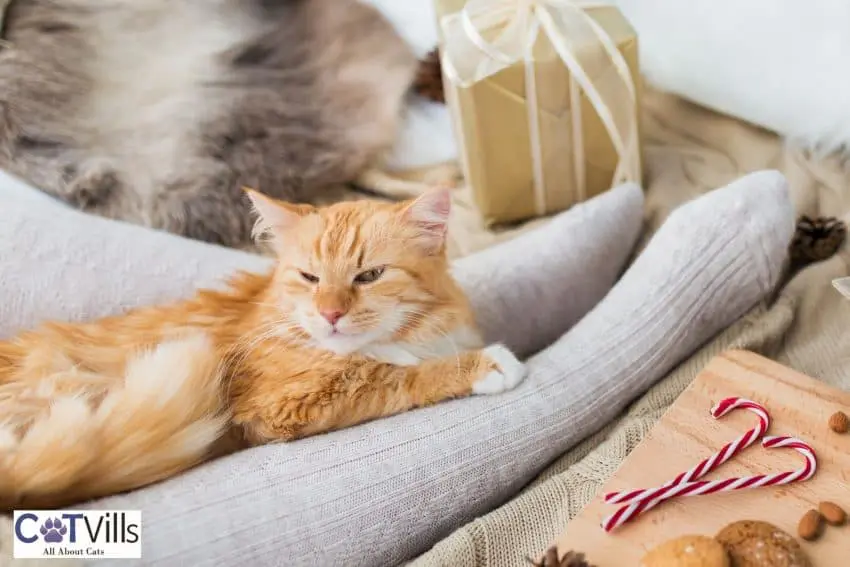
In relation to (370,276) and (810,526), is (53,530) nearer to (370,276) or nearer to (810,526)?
(370,276)

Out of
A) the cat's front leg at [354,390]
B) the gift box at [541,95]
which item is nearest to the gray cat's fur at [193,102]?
the gift box at [541,95]

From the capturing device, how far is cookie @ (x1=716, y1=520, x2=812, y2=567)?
48cm

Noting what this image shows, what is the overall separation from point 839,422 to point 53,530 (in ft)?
1.97

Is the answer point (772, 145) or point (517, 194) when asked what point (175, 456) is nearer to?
point (517, 194)

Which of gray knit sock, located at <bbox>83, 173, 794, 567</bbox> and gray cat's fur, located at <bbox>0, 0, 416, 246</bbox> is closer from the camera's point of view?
gray knit sock, located at <bbox>83, 173, 794, 567</bbox>

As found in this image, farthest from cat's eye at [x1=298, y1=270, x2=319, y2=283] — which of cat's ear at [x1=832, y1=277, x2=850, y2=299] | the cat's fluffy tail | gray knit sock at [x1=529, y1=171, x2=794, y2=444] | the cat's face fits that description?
cat's ear at [x1=832, y1=277, x2=850, y2=299]

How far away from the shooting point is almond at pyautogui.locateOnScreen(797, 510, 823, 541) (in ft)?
1.69

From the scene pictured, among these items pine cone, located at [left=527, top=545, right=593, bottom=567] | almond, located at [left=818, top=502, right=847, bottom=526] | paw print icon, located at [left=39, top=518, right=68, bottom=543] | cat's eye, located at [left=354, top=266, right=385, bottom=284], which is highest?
cat's eye, located at [left=354, top=266, right=385, bottom=284]

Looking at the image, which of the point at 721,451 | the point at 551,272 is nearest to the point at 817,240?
the point at 551,272

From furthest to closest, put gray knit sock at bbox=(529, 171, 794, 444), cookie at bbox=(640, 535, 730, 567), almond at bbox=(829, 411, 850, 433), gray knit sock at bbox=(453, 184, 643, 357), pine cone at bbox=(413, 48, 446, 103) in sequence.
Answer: pine cone at bbox=(413, 48, 446, 103) < gray knit sock at bbox=(453, 184, 643, 357) < gray knit sock at bbox=(529, 171, 794, 444) < almond at bbox=(829, 411, 850, 433) < cookie at bbox=(640, 535, 730, 567)

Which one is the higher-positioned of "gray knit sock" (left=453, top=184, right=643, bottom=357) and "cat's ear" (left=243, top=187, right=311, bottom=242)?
"cat's ear" (left=243, top=187, right=311, bottom=242)

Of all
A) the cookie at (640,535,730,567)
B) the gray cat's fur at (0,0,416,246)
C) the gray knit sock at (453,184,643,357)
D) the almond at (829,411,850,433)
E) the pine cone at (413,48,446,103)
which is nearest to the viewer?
the cookie at (640,535,730,567)

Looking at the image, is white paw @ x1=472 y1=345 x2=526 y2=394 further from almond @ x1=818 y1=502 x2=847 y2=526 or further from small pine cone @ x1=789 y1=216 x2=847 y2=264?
small pine cone @ x1=789 y1=216 x2=847 y2=264

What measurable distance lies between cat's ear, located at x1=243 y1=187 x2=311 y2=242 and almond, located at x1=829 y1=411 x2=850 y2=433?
1.52ft
